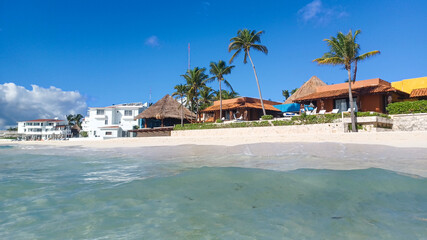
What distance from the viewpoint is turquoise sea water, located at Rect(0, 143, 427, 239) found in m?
2.39

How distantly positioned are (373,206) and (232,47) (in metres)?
28.2

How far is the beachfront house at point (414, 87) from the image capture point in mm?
22309

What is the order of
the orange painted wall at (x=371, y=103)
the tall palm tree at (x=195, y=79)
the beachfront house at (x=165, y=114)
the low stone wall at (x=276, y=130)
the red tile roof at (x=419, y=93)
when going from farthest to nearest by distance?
A: the beachfront house at (x=165, y=114)
the tall palm tree at (x=195, y=79)
the orange painted wall at (x=371, y=103)
the red tile roof at (x=419, y=93)
the low stone wall at (x=276, y=130)

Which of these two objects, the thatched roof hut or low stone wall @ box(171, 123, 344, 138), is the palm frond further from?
the thatched roof hut

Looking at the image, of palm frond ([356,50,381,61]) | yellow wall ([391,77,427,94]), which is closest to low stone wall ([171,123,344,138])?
palm frond ([356,50,381,61])

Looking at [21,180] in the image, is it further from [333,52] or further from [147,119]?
Answer: [147,119]

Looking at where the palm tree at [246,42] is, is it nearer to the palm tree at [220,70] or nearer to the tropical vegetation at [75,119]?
the palm tree at [220,70]

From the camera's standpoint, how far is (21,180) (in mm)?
5297

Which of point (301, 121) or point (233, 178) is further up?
point (301, 121)

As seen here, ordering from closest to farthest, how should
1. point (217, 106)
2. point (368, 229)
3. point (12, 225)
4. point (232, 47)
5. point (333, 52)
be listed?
point (368, 229)
point (12, 225)
point (333, 52)
point (232, 47)
point (217, 106)

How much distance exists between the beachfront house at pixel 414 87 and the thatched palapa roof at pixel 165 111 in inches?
1034

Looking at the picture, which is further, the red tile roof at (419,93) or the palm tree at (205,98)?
the palm tree at (205,98)

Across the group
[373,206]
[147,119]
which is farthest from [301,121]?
[147,119]

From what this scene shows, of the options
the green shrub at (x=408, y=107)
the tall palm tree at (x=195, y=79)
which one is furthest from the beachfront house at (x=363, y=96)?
the tall palm tree at (x=195, y=79)
